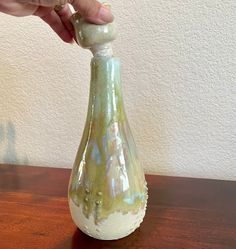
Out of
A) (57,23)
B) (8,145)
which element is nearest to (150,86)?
(57,23)

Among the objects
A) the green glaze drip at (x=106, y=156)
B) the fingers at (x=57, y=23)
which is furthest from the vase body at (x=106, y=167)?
the fingers at (x=57, y=23)

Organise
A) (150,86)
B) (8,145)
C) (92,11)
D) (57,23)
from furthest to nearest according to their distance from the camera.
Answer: (8,145)
(150,86)
(57,23)
(92,11)

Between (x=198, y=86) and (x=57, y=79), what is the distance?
29cm

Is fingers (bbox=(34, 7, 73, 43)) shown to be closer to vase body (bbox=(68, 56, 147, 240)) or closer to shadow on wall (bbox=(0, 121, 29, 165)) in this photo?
vase body (bbox=(68, 56, 147, 240))

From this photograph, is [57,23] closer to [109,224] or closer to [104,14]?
[104,14]

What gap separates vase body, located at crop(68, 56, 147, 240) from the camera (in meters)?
0.44

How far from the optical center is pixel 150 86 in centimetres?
64

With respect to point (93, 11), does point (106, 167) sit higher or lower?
lower

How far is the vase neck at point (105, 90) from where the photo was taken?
0.43 m

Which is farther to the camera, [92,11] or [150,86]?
[150,86]

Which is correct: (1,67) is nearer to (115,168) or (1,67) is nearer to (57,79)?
(57,79)

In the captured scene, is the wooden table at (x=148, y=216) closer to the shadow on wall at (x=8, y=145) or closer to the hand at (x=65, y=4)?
the shadow on wall at (x=8, y=145)

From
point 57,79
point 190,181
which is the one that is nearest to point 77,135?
point 57,79

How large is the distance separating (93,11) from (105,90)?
0.10m
